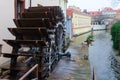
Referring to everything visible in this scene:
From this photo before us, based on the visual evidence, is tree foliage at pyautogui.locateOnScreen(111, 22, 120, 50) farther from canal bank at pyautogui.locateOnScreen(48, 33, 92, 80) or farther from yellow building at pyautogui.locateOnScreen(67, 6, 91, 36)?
canal bank at pyautogui.locateOnScreen(48, 33, 92, 80)

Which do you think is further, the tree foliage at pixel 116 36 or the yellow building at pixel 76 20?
the yellow building at pixel 76 20

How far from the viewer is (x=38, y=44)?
38.2 feet

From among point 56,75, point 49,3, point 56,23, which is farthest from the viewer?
point 49,3

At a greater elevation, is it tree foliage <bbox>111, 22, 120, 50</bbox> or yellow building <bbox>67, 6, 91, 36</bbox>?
yellow building <bbox>67, 6, 91, 36</bbox>

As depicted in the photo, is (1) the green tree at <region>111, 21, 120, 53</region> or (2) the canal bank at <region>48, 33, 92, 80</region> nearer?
(2) the canal bank at <region>48, 33, 92, 80</region>

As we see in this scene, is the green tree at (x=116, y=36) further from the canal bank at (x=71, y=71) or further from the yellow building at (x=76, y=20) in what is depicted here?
the canal bank at (x=71, y=71)

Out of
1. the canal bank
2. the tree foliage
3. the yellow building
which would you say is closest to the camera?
the canal bank

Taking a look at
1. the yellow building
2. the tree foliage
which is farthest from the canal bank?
the yellow building

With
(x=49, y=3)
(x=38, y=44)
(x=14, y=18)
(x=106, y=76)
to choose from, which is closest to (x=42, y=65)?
(x=38, y=44)

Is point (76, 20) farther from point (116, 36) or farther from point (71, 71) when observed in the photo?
point (71, 71)

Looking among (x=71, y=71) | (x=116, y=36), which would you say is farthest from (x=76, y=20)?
(x=71, y=71)

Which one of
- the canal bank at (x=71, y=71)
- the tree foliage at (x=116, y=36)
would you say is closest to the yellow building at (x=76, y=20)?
the tree foliage at (x=116, y=36)

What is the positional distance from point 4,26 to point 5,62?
5.02 feet

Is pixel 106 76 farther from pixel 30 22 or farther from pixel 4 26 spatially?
pixel 4 26
